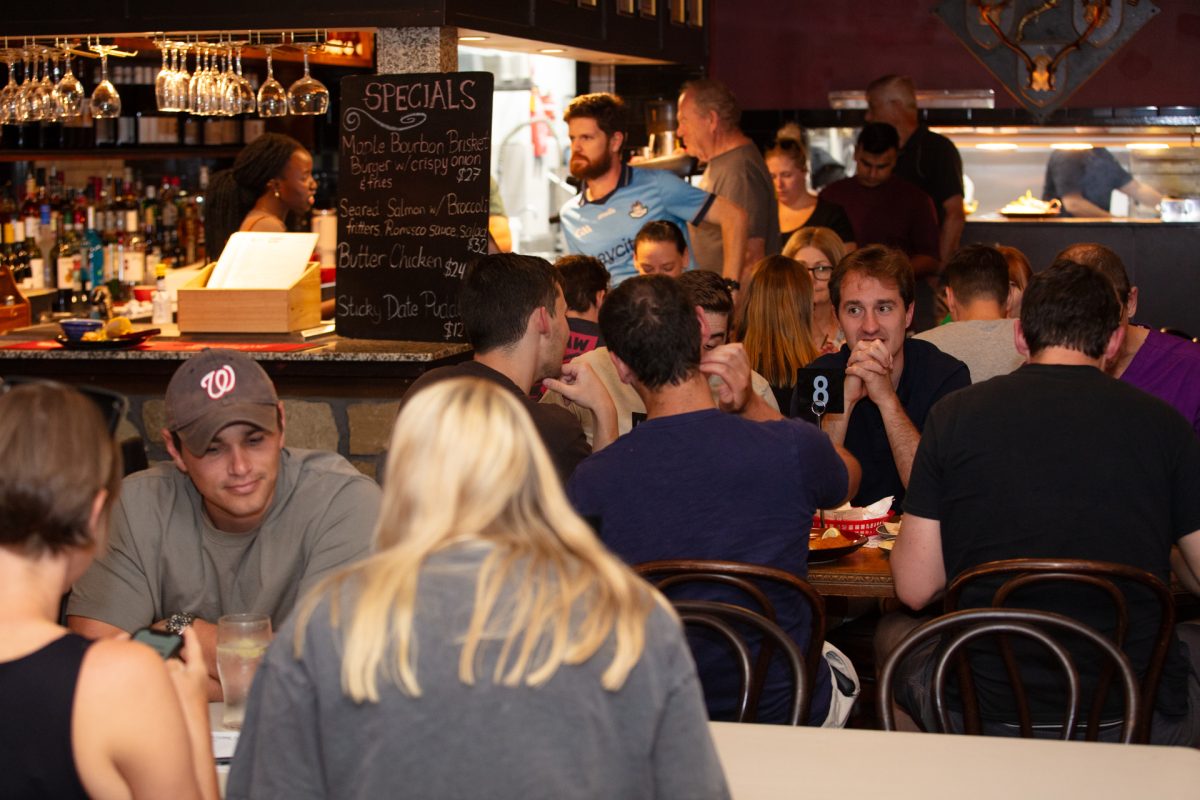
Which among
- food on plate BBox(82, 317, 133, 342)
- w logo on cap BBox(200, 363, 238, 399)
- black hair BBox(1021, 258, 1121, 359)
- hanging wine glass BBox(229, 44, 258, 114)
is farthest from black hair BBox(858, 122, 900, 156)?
w logo on cap BBox(200, 363, 238, 399)

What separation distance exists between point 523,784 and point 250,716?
1.15 ft

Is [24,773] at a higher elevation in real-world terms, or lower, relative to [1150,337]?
lower

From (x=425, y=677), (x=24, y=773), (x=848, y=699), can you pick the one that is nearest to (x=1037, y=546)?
(x=848, y=699)

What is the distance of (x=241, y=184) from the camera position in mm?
6309

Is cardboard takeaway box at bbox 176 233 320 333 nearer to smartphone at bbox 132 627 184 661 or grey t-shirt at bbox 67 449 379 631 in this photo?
grey t-shirt at bbox 67 449 379 631

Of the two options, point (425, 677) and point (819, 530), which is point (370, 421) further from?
point (425, 677)

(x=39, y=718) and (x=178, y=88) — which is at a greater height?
(x=178, y=88)

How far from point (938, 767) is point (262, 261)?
3.91 meters

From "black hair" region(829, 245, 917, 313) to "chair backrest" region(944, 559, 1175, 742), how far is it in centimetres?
148

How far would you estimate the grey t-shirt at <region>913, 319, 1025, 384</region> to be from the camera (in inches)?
187

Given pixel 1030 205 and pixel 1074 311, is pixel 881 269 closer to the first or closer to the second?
pixel 1074 311

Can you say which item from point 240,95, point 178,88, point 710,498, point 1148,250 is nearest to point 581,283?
point 240,95

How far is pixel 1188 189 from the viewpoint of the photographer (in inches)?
367

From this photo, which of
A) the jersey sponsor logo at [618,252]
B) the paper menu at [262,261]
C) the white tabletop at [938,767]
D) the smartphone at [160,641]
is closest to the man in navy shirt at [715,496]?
the white tabletop at [938,767]
